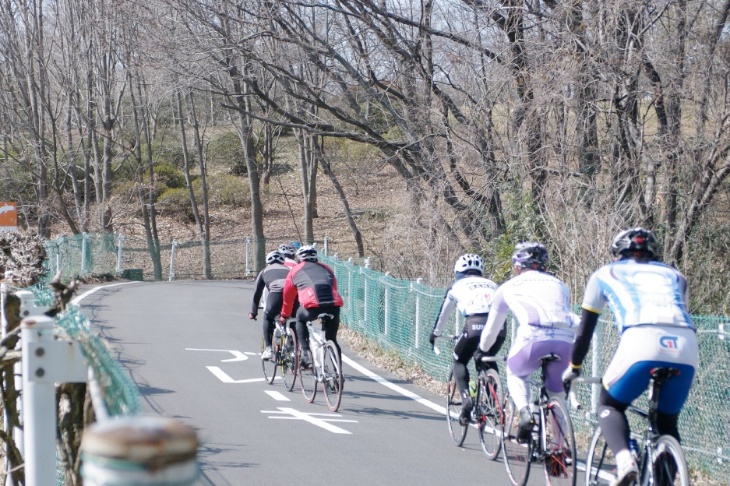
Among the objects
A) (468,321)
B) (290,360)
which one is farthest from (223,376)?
(468,321)

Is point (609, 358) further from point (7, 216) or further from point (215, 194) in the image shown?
point (215, 194)

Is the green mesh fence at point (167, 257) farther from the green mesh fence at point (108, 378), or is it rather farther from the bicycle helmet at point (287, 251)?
the green mesh fence at point (108, 378)

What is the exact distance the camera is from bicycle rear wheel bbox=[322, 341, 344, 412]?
10.7m

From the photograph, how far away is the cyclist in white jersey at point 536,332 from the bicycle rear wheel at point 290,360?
537 cm

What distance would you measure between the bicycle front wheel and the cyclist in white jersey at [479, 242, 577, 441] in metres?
1.71

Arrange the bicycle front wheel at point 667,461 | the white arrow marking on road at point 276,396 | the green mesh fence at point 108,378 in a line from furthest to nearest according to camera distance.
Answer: the white arrow marking on road at point 276,396, the bicycle front wheel at point 667,461, the green mesh fence at point 108,378

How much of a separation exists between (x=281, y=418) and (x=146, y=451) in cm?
896

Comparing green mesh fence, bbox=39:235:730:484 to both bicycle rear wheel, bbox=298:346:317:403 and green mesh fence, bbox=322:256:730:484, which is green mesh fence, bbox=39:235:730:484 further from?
bicycle rear wheel, bbox=298:346:317:403

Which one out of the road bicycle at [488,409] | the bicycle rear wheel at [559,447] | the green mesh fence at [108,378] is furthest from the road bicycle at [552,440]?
the green mesh fence at [108,378]

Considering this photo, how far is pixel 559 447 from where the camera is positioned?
6.44 metres

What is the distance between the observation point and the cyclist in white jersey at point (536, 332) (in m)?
6.71

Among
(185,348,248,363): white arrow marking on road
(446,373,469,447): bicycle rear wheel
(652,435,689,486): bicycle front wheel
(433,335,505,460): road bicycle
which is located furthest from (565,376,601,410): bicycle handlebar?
(185,348,248,363): white arrow marking on road

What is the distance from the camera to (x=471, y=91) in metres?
18.1

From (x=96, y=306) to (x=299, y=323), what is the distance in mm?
11117
